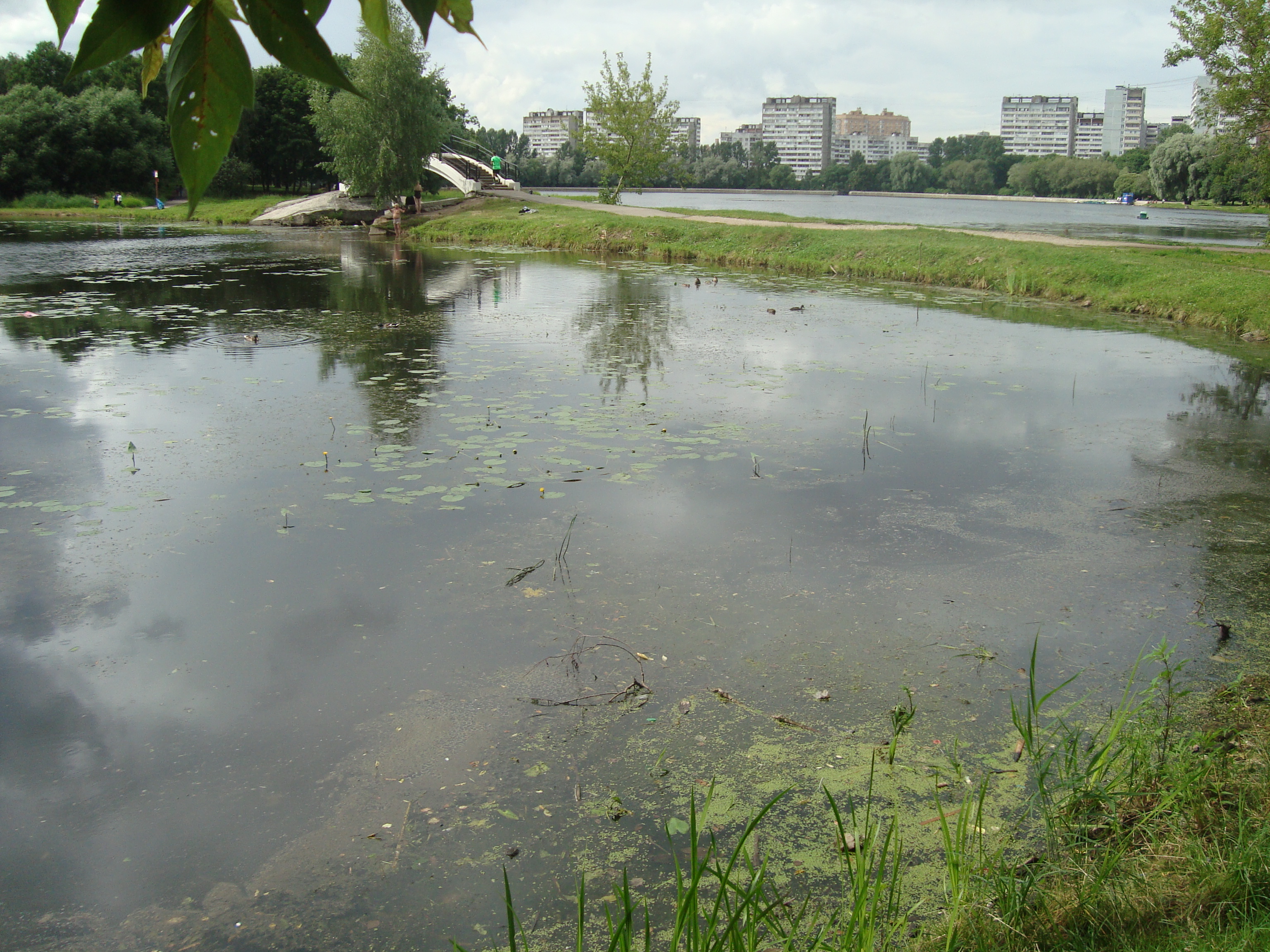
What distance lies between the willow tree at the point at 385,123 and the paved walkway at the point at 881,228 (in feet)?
13.0

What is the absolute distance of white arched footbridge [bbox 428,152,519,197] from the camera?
35.7 meters

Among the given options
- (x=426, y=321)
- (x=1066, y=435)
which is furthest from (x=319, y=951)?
(x=426, y=321)

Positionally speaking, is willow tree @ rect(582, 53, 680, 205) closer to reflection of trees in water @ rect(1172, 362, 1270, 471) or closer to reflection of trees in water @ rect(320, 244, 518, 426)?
reflection of trees in water @ rect(320, 244, 518, 426)

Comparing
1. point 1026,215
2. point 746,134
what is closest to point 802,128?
point 746,134

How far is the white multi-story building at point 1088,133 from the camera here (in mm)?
167625

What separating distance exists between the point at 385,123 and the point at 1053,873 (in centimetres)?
3032

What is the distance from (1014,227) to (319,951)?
1220 inches

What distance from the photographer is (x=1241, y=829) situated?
2.29 metres

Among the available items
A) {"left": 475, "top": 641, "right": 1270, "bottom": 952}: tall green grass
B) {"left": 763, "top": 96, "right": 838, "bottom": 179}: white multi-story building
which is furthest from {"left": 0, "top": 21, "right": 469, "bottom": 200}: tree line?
{"left": 763, "top": 96, "right": 838, "bottom": 179}: white multi-story building

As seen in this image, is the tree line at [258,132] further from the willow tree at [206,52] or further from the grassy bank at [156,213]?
the willow tree at [206,52]

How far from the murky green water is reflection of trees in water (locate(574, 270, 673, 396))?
177mm

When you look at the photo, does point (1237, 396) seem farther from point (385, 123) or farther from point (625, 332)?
point (385, 123)

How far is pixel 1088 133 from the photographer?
169000 millimetres

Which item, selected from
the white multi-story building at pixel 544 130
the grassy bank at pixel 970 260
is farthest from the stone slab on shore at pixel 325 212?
the white multi-story building at pixel 544 130
